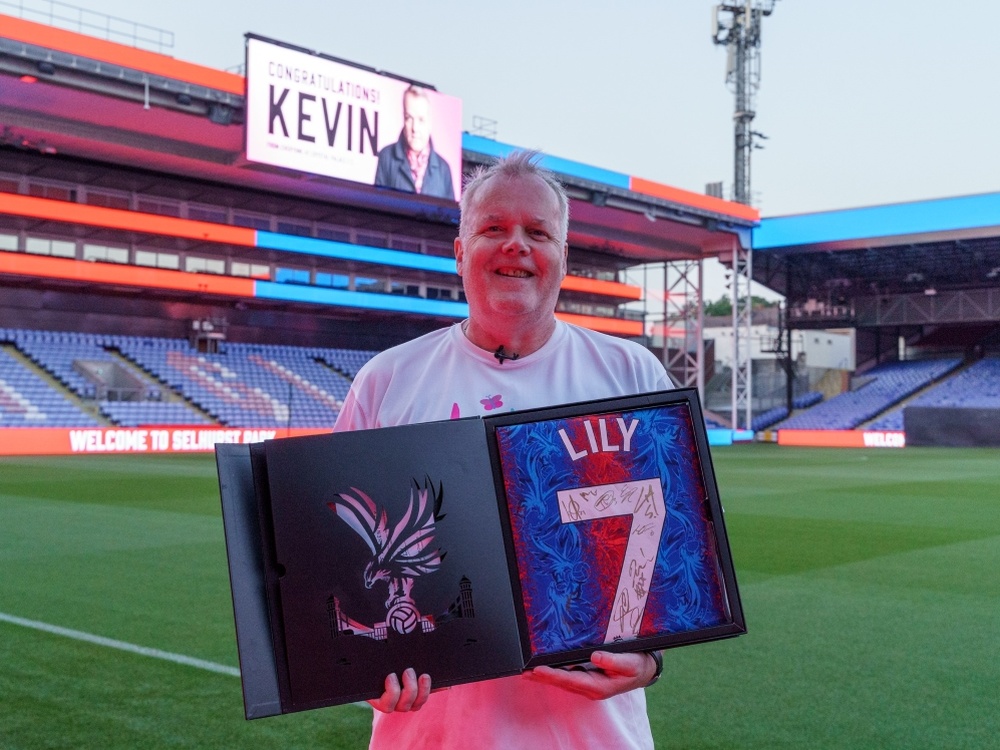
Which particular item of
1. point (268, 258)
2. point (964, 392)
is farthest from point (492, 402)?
point (964, 392)

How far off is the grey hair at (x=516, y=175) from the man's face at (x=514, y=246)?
0.01 m

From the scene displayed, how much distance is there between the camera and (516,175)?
215 centimetres

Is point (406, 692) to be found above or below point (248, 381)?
below

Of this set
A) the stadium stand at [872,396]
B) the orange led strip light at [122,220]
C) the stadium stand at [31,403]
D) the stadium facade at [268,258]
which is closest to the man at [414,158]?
the stadium facade at [268,258]

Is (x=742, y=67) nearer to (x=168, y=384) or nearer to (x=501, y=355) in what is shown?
(x=168, y=384)

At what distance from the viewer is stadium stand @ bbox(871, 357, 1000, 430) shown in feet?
125

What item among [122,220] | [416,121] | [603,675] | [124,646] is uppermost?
[416,121]

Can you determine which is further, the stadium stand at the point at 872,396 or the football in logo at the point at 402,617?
the stadium stand at the point at 872,396

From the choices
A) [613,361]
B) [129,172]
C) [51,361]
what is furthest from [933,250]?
[613,361]

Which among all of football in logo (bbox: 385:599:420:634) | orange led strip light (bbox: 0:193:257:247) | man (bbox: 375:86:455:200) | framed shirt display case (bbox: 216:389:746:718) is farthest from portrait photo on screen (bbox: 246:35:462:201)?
football in logo (bbox: 385:599:420:634)

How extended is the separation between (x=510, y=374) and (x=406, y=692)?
0.80 metres

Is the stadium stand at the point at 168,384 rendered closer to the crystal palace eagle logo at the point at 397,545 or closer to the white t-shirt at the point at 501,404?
the white t-shirt at the point at 501,404

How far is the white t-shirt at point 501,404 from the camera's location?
1.97 metres

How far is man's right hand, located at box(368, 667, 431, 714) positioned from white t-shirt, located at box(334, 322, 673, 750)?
32 centimetres
